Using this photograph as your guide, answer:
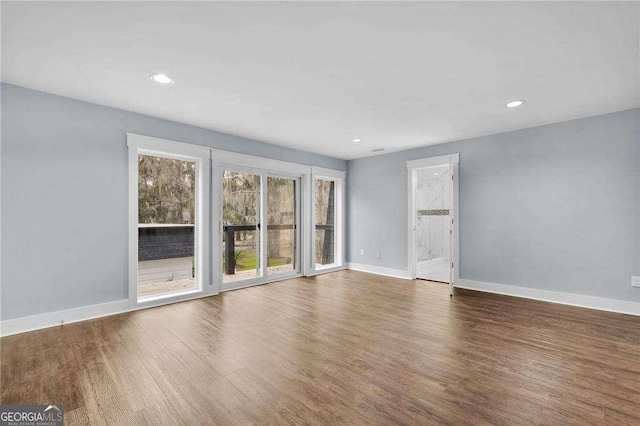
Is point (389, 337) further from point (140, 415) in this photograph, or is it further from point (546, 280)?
point (546, 280)

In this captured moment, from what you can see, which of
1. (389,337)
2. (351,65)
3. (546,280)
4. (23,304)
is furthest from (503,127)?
(23,304)

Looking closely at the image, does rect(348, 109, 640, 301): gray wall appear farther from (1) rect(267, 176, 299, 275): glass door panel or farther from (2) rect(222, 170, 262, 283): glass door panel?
(2) rect(222, 170, 262, 283): glass door panel

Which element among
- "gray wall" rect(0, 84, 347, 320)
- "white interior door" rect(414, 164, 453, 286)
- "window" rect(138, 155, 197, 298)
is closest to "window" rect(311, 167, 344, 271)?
"white interior door" rect(414, 164, 453, 286)

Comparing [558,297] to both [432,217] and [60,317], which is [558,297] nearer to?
[432,217]

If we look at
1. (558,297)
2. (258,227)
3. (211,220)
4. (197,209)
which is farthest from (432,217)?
(197,209)

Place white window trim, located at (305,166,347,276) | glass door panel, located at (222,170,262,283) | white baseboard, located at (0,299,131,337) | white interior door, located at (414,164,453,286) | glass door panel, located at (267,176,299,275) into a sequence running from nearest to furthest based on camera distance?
white baseboard, located at (0,299,131,337)
glass door panel, located at (222,170,262,283)
glass door panel, located at (267,176,299,275)
white window trim, located at (305,166,347,276)
white interior door, located at (414,164,453,286)

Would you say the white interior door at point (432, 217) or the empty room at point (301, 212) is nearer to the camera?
the empty room at point (301, 212)

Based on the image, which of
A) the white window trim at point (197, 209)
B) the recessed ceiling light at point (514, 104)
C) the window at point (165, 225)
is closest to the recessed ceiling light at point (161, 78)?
the white window trim at point (197, 209)

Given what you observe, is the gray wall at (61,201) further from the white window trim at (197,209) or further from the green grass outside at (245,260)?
the green grass outside at (245,260)

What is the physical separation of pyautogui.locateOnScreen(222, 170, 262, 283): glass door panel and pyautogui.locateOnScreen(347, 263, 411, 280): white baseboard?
2372 mm

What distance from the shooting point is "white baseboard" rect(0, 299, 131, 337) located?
2945 millimetres

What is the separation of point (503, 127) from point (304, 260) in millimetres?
4073

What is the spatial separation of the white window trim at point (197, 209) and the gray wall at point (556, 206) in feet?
12.9

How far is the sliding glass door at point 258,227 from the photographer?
191 inches
